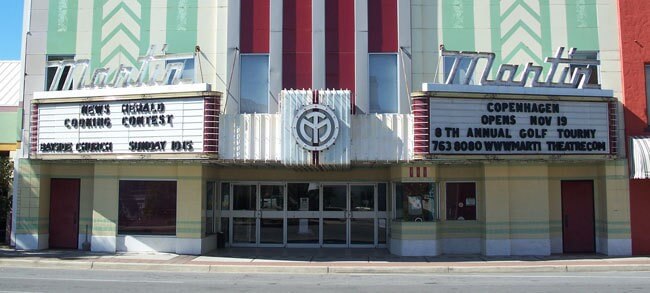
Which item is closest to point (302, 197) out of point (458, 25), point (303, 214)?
point (303, 214)

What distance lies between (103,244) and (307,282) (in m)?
8.68

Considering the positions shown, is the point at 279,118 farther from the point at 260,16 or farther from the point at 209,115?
the point at 260,16

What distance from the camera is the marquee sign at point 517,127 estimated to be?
1677 cm

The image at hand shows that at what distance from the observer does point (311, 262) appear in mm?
17297

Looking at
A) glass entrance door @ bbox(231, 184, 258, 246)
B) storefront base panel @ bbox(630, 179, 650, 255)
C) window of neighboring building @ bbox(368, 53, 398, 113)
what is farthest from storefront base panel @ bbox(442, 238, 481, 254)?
glass entrance door @ bbox(231, 184, 258, 246)

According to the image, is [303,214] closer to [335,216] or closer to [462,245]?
[335,216]

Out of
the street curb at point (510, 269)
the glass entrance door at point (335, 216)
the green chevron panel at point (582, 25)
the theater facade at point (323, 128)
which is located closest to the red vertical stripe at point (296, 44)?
the theater facade at point (323, 128)

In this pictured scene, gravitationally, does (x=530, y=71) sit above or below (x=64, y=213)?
above

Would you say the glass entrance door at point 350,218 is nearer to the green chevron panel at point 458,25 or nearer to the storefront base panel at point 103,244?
the green chevron panel at point 458,25

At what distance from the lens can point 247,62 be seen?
19125 mm

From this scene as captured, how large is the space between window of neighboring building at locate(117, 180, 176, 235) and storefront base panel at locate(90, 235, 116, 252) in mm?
419

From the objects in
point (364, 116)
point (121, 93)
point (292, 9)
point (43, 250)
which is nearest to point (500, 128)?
point (364, 116)

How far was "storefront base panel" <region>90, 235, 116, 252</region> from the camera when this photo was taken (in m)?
19.4

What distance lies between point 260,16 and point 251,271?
8130 millimetres
